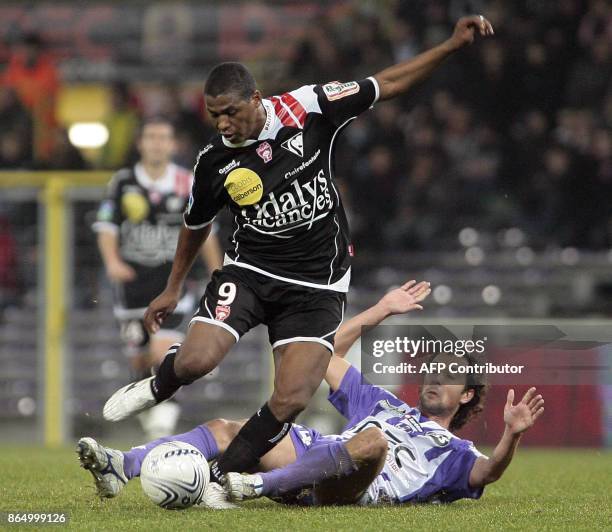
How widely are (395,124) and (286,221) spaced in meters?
8.31

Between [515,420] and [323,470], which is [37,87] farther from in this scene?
[515,420]

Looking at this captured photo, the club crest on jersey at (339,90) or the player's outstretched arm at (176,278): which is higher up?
the club crest on jersey at (339,90)

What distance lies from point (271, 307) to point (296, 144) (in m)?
0.82

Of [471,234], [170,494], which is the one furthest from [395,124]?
[170,494]

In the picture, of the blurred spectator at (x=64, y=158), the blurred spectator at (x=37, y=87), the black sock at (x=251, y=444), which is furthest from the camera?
the blurred spectator at (x=37, y=87)

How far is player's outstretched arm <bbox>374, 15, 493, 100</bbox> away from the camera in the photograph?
630cm

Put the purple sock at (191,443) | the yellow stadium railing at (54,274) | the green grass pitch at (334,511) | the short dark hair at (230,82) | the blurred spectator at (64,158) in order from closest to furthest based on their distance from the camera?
the green grass pitch at (334,511), the purple sock at (191,443), the short dark hair at (230,82), the yellow stadium railing at (54,274), the blurred spectator at (64,158)

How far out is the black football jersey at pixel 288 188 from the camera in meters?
→ 6.31

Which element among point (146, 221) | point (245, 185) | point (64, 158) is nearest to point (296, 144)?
point (245, 185)

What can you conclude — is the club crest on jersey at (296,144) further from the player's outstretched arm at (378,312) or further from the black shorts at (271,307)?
the player's outstretched arm at (378,312)

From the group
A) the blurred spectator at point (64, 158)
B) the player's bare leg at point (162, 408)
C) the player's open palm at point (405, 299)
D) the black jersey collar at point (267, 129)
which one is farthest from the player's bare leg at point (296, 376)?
the blurred spectator at point (64, 158)

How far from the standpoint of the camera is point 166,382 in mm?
6152

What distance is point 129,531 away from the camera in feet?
16.5

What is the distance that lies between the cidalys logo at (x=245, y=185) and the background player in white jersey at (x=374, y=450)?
2.72 feet
